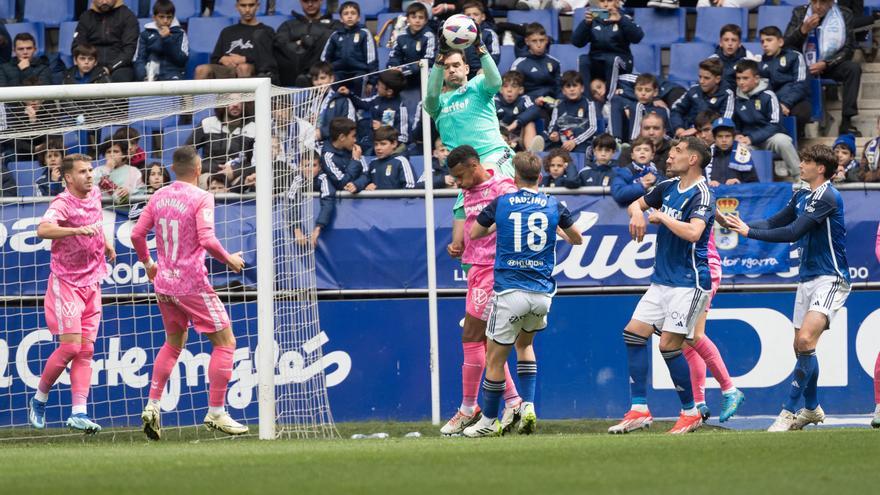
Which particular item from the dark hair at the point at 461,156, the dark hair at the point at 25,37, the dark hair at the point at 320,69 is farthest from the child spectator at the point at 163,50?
the dark hair at the point at 461,156

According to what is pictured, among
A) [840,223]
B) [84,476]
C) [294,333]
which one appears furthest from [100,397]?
[840,223]

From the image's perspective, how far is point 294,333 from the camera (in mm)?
12250

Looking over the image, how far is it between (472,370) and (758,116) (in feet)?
19.5

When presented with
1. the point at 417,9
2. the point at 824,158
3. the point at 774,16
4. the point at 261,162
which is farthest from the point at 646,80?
the point at 261,162

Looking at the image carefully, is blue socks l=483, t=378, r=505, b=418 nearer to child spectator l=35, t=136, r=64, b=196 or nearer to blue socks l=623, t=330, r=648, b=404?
blue socks l=623, t=330, r=648, b=404

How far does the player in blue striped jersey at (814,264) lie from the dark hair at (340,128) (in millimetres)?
4811

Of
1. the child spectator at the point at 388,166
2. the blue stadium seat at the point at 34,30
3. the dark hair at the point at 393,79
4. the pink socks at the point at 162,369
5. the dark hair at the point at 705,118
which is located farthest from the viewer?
the blue stadium seat at the point at 34,30

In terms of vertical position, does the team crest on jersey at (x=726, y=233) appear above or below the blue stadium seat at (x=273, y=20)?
below

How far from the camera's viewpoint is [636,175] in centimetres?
1376

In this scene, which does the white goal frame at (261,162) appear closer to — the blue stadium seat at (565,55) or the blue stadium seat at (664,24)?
the blue stadium seat at (565,55)

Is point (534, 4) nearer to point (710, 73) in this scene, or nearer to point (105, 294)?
point (710, 73)

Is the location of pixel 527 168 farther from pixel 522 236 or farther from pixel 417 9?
pixel 417 9

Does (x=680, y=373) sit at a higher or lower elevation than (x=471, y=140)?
lower

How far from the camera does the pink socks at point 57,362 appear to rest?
11.0 meters
